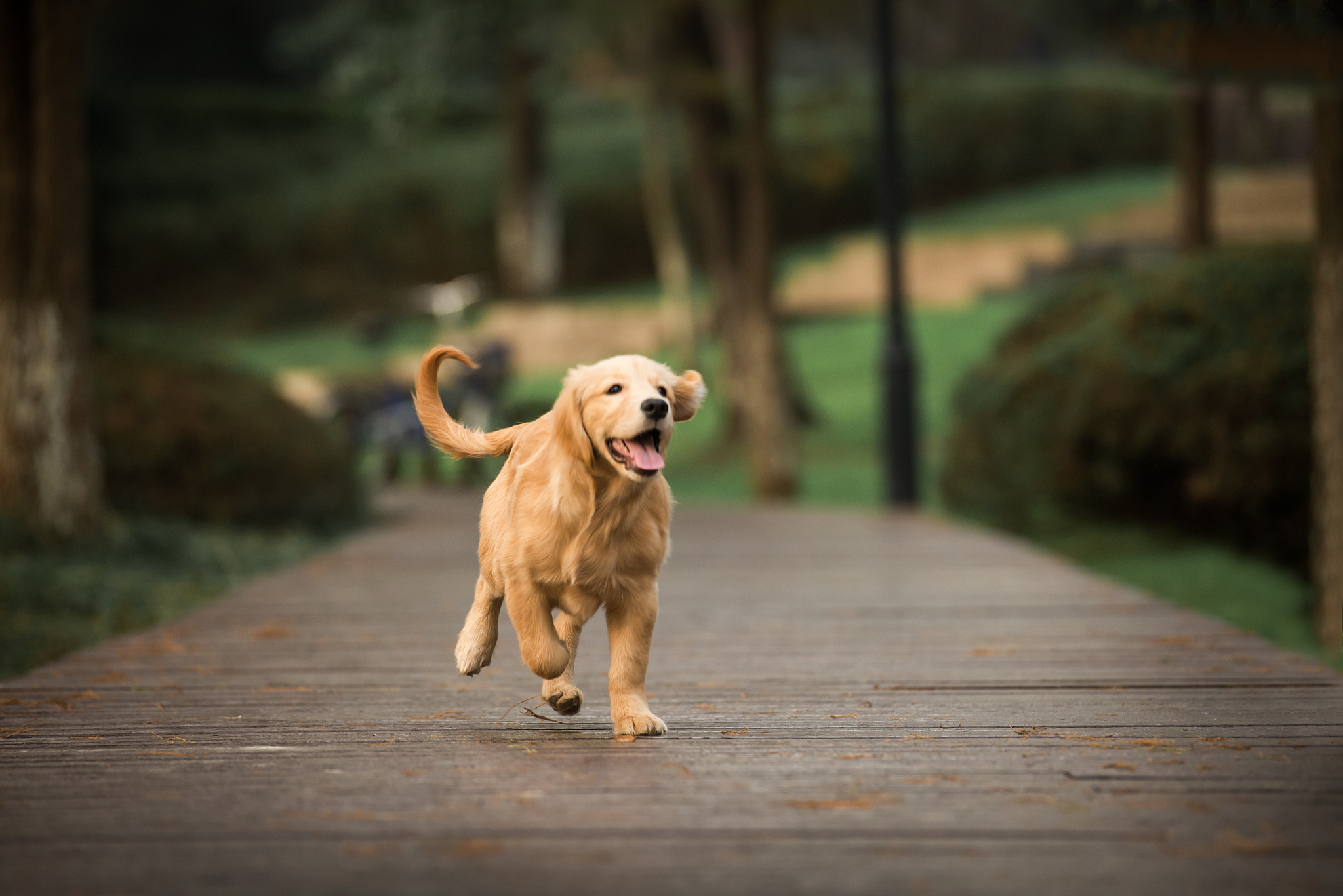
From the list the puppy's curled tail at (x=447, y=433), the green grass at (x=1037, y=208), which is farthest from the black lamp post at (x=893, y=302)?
the green grass at (x=1037, y=208)

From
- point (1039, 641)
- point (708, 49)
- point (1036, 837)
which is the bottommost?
point (1039, 641)

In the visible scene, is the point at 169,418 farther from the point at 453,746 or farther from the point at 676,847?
the point at 676,847

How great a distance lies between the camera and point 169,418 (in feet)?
33.2

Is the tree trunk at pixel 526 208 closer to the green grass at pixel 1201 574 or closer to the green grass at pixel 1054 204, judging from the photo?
the green grass at pixel 1054 204

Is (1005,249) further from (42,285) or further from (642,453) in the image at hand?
(642,453)

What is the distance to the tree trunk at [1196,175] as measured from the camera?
1387cm

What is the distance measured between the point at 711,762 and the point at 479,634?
972 millimetres

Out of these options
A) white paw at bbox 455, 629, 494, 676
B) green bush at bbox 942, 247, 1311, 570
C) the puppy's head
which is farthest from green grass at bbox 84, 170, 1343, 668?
the puppy's head

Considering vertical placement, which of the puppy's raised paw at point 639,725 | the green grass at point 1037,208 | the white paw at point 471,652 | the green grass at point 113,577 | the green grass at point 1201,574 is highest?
the green grass at point 1037,208

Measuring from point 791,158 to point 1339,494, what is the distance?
72.4 ft

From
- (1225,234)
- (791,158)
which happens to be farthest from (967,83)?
(1225,234)

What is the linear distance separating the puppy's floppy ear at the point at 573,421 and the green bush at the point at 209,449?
688cm

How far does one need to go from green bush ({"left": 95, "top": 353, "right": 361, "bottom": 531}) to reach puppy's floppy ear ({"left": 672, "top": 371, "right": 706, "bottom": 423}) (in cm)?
697

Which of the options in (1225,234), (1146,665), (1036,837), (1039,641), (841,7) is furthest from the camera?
(1225,234)
